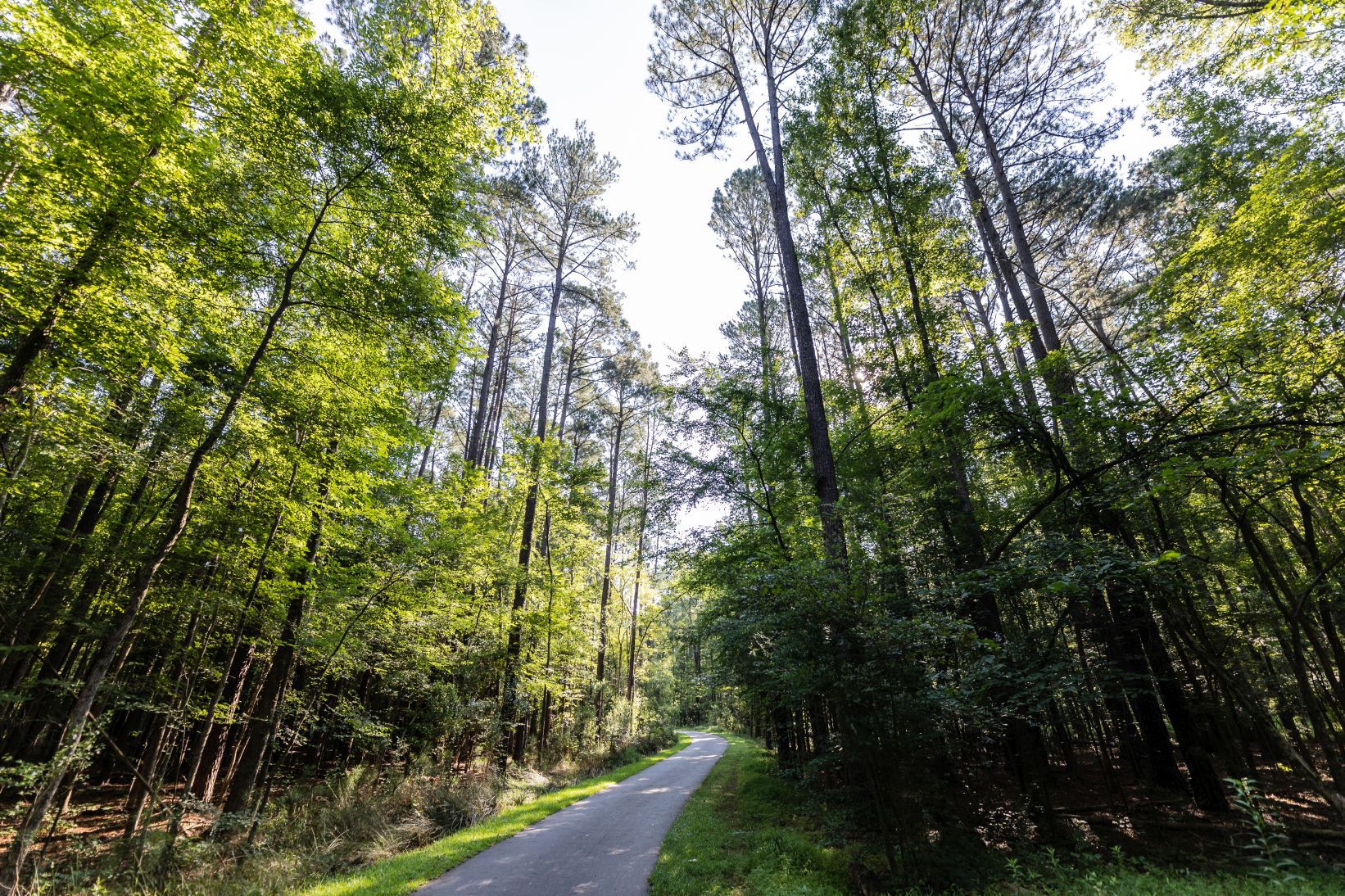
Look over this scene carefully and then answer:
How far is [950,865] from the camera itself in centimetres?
516

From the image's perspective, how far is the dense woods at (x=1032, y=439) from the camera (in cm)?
554

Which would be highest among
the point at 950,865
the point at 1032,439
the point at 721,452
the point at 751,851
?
the point at 721,452

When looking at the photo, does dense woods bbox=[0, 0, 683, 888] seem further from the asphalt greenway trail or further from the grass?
the grass

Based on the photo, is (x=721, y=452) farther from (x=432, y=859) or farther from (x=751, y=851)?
(x=432, y=859)

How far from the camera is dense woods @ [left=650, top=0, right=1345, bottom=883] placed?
18.2 feet

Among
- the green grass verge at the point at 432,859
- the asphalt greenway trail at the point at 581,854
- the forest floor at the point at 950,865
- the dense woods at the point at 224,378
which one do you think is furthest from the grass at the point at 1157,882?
the dense woods at the point at 224,378

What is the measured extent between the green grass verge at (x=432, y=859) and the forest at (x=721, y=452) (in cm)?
65

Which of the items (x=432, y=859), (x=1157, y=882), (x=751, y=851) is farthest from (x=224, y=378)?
(x=1157, y=882)

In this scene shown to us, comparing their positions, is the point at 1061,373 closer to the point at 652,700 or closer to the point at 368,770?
the point at 368,770

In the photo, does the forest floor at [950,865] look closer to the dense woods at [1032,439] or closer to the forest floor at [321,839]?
the dense woods at [1032,439]

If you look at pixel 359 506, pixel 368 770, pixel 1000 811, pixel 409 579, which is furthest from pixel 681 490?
pixel 368 770

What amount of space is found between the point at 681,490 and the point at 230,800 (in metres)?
9.54

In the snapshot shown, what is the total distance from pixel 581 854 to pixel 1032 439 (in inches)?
355

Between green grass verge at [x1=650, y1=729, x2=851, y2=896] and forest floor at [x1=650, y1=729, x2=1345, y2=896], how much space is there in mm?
21
